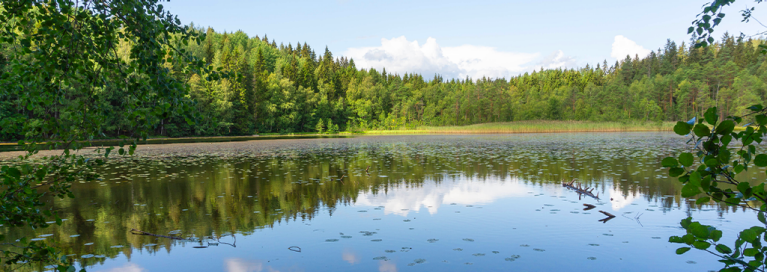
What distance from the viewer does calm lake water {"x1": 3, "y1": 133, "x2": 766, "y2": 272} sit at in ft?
26.4

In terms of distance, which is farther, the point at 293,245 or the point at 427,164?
the point at 427,164

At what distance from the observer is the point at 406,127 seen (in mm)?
115562

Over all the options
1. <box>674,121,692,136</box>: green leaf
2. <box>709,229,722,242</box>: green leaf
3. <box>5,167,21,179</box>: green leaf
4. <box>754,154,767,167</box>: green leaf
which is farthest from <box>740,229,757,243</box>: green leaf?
<box>5,167,21,179</box>: green leaf

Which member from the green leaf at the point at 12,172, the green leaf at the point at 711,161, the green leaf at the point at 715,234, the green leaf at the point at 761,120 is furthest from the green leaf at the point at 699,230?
the green leaf at the point at 12,172

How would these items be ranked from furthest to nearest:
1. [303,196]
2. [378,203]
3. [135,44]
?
[303,196], [378,203], [135,44]

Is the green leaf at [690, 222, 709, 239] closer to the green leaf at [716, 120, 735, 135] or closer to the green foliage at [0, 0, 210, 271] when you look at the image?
the green leaf at [716, 120, 735, 135]

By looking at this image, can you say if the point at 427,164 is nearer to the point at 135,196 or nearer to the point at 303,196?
the point at 303,196

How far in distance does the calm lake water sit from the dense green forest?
58684 millimetres

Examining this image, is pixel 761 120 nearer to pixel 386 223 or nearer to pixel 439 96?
pixel 386 223

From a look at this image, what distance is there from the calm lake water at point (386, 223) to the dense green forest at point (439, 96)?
58.7 metres

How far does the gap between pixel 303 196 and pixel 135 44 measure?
11173 mm

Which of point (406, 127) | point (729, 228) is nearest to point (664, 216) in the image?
point (729, 228)

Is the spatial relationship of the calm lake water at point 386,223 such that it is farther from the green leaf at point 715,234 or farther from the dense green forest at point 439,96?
the dense green forest at point 439,96

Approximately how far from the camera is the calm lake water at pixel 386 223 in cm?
805
